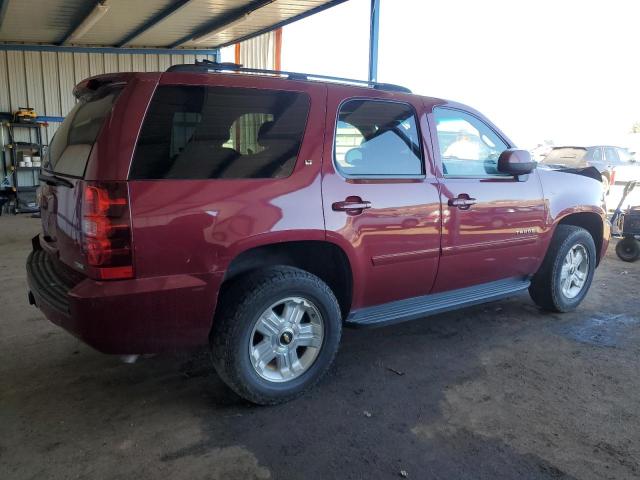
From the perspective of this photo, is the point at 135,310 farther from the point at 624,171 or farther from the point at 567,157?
the point at 624,171

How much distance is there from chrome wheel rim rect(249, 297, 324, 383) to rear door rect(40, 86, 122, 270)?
3.46ft

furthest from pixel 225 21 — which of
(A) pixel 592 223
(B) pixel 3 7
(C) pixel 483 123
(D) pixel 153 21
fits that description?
(A) pixel 592 223

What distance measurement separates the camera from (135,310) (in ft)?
8.34

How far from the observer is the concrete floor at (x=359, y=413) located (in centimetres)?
250

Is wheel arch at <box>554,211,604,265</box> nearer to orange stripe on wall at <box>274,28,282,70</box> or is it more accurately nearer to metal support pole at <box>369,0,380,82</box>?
metal support pole at <box>369,0,380,82</box>

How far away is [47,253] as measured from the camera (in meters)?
3.22

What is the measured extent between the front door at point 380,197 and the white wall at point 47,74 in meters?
12.2

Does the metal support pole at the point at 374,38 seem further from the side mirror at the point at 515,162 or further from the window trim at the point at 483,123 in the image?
the side mirror at the point at 515,162

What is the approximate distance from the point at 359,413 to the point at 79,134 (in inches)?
88.6

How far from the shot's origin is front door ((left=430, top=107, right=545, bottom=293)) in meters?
3.71

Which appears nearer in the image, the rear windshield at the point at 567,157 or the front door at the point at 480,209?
the front door at the point at 480,209

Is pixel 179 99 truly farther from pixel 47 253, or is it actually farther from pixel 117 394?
pixel 117 394

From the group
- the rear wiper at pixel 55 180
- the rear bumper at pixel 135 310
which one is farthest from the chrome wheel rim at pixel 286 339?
the rear wiper at pixel 55 180

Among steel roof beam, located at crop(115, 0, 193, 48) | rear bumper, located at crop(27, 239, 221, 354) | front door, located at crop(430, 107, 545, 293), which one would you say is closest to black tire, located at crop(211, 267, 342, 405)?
rear bumper, located at crop(27, 239, 221, 354)
